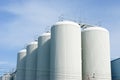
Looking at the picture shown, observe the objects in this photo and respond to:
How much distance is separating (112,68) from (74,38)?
6.82 metres

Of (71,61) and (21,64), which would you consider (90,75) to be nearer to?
(71,61)

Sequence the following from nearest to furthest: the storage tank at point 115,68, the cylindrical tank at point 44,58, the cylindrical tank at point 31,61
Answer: the storage tank at point 115,68, the cylindrical tank at point 44,58, the cylindrical tank at point 31,61

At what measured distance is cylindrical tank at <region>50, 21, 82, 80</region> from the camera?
22.2m

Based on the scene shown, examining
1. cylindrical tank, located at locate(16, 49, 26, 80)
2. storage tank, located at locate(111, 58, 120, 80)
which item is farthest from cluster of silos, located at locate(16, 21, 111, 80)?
cylindrical tank, located at locate(16, 49, 26, 80)

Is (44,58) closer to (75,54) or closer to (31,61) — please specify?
(31,61)

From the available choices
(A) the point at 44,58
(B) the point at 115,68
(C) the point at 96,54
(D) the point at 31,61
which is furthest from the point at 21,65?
(B) the point at 115,68

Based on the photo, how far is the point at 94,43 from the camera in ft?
80.2

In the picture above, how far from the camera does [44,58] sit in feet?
86.9

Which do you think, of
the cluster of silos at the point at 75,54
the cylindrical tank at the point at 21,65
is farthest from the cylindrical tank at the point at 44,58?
the cylindrical tank at the point at 21,65

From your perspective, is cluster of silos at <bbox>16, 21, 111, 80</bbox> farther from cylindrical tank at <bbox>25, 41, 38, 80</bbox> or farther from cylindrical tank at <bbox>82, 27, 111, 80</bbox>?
cylindrical tank at <bbox>25, 41, 38, 80</bbox>

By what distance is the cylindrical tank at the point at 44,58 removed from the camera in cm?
2603

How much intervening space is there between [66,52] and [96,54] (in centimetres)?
353

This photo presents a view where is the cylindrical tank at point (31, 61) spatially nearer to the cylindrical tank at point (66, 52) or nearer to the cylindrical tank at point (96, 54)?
the cylindrical tank at point (66, 52)

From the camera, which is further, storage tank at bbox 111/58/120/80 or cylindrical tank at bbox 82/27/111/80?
storage tank at bbox 111/58/120/80
